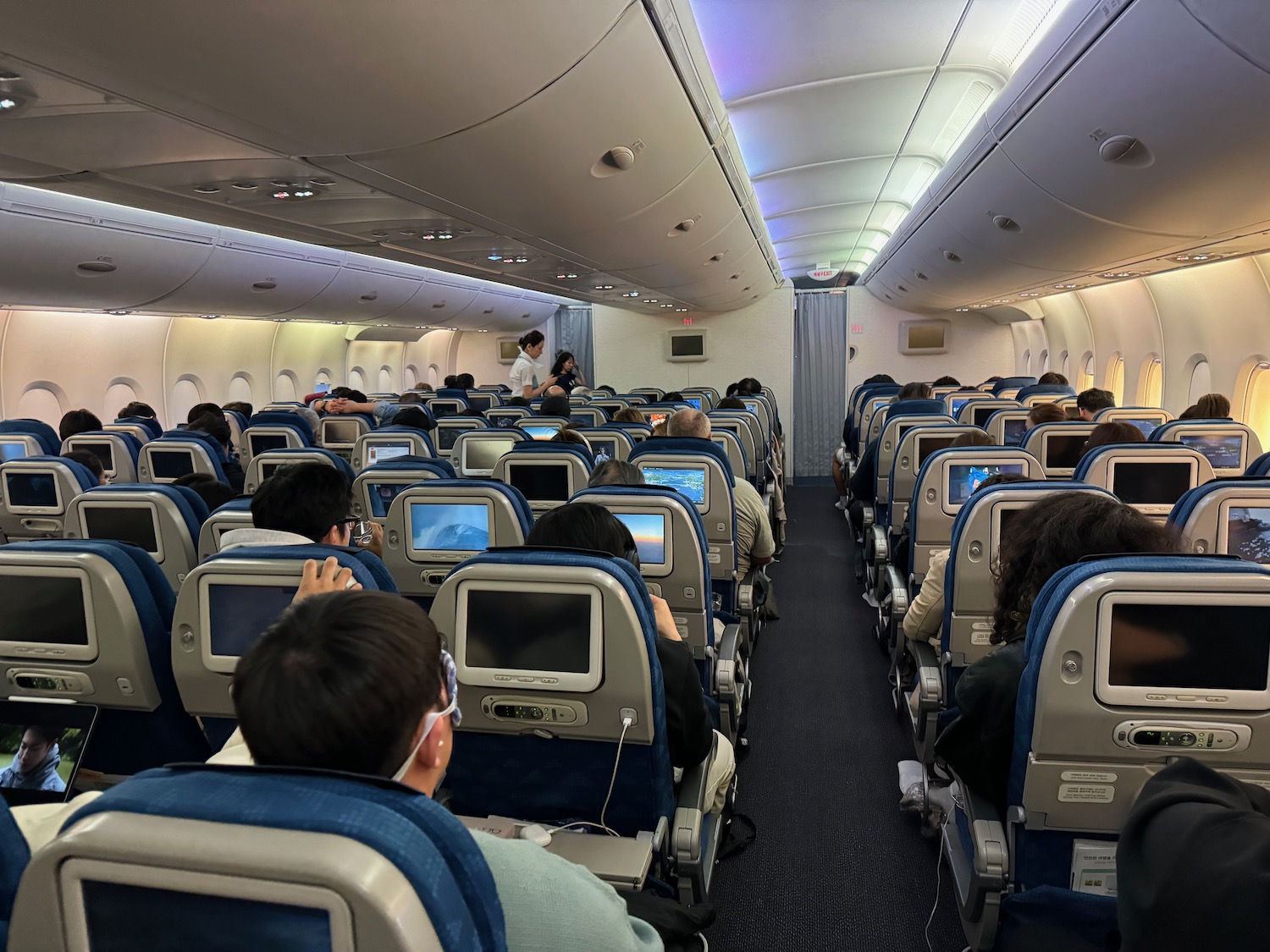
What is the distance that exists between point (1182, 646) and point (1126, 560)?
9.2 inches

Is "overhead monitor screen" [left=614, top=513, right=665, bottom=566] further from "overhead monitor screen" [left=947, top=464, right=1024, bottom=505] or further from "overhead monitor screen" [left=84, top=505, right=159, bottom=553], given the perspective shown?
"overhead monitor screen" [left=84, top=505, right=159, bottom=553]

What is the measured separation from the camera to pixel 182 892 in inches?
31.4

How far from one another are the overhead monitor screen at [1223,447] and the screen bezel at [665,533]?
13.1 ft

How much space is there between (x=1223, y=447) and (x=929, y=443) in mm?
1827

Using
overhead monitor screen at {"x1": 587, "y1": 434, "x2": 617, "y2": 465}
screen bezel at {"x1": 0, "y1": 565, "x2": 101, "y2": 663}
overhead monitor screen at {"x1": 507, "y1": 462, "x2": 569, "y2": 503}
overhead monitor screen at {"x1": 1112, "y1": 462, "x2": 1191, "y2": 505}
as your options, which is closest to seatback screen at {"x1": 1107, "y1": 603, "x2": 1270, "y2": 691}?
overhead monitor screen at {"x1": 1112, "y1": 462, "x2": 1191, "y2": 505}

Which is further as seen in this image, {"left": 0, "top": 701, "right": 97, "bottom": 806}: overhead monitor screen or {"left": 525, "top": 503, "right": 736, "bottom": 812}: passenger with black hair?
{"left": 525, "top": 503, "right": 736, "bottom": 812}: passenger with black hair

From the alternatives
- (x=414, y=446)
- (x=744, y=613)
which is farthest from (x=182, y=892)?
(x=414, y=446)

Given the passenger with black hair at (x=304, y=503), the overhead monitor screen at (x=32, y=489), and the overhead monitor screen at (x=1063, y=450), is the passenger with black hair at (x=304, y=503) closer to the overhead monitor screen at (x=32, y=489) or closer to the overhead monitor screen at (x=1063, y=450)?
the overhead monitor screen at (x=32, y=489)

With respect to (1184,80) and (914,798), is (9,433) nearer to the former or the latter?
(914,798)

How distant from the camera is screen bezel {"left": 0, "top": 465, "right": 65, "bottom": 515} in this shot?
5.21 meters

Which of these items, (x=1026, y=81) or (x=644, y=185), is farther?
(x=644, y=185)

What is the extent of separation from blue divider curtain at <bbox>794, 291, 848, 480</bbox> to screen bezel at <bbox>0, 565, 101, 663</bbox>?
13.5m

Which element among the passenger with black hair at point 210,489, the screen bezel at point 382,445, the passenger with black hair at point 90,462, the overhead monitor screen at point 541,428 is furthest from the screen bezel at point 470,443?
the passenger with black hair at point 90,462

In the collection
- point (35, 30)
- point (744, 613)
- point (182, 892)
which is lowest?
point (744, 613)
